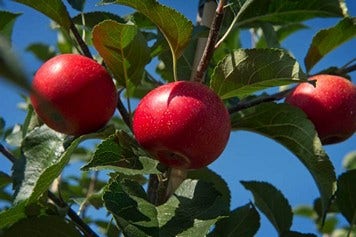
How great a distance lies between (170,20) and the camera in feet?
3.54

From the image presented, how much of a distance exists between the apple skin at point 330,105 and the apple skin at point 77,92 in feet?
1.41

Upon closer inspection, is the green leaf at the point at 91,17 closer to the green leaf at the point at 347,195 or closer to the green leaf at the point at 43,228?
the green leaf at the point at 43,228

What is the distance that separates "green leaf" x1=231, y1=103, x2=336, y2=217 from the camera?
109 cm

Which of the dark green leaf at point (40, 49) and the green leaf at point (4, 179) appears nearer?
the green leaf at point (4, 179)

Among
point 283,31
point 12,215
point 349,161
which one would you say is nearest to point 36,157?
point 12,215

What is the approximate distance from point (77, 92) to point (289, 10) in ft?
2.13

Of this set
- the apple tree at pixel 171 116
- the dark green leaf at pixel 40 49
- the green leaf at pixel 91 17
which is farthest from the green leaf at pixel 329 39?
the dark green leaf at pixel 40 49

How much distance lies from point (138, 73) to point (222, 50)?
25.5 inches

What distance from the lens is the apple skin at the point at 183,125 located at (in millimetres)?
885

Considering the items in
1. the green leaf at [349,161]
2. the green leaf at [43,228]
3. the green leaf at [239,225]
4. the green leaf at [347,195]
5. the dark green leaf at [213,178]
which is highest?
the green leaf at [43,228]

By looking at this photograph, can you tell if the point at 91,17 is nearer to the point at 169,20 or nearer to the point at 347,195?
the point at 169,20

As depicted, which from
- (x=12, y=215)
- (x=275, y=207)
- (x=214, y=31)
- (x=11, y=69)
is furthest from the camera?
(x=275, y=207)

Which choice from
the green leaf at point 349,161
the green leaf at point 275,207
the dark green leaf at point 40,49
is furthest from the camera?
the green leaf at point 349,161

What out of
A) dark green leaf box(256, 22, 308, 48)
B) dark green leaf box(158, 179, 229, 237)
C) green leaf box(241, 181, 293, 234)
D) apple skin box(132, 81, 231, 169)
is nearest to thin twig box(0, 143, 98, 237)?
dark green leaf box(158, 179, 229, 237)
